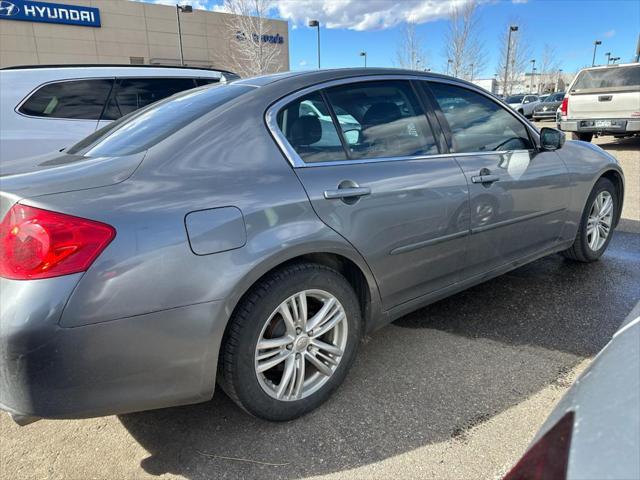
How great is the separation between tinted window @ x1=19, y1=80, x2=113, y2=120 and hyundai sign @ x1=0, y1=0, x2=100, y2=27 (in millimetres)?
28367

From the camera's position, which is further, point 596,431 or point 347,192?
point 347,192

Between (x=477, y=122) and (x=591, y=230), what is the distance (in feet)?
5.82

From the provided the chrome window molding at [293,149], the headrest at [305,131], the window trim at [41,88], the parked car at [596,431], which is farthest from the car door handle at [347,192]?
the window trim at [41,88]

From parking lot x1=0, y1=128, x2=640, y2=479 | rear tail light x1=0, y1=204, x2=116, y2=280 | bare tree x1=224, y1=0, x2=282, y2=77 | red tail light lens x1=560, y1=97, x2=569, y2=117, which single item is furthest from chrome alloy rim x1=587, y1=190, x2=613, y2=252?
bare tree x1=224, y1=0, x2=282, y2=77

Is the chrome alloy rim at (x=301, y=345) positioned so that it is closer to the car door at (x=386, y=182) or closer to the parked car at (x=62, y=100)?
the car door at (x=386, y=182)

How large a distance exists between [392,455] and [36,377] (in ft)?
4.68

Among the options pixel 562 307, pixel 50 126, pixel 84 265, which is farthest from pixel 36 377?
pixel 50 126

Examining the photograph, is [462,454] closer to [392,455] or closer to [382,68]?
[392,455]

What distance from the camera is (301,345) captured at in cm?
221

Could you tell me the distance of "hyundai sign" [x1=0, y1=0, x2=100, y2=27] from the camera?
26516 mm

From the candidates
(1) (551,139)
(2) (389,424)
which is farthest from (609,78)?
(2) (389,424)

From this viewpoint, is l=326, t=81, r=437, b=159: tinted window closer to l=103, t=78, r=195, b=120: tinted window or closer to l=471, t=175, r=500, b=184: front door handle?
l=471, t=175, r=500, b=184: front door handle

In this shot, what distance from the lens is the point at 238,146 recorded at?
6.79 ft

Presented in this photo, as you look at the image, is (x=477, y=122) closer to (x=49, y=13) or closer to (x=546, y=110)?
(x=546, y=110)
